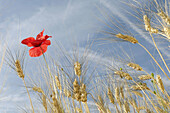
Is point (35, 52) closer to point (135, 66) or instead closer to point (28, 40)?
point (28, 40)

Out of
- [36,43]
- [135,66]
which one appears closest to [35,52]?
[36,43]

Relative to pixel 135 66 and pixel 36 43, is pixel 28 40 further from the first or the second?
pixel 135 66

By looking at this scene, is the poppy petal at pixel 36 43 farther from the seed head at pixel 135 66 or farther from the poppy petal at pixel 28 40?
the seed head at pixel 135 66

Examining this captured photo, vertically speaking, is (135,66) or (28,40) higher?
(28,40)

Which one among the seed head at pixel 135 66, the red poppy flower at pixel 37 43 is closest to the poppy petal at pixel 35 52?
the red poppy flower at pixel 37 43

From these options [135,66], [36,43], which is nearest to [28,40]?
[36,43]

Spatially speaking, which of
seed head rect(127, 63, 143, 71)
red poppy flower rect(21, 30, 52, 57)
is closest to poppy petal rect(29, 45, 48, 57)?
red poppy flower rect(21, 30, 52, 57)

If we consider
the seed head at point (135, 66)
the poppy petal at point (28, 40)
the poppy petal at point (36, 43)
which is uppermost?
the poppy petal at point (28, 40)

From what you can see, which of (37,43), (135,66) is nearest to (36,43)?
(37,43)

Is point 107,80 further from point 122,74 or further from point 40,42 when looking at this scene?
A: point 40,42

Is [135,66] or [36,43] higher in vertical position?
[36,43]

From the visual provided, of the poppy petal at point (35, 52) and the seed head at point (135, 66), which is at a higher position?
the poppy petal at point (35, 52)

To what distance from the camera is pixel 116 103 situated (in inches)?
78.4

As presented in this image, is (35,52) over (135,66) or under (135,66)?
over
